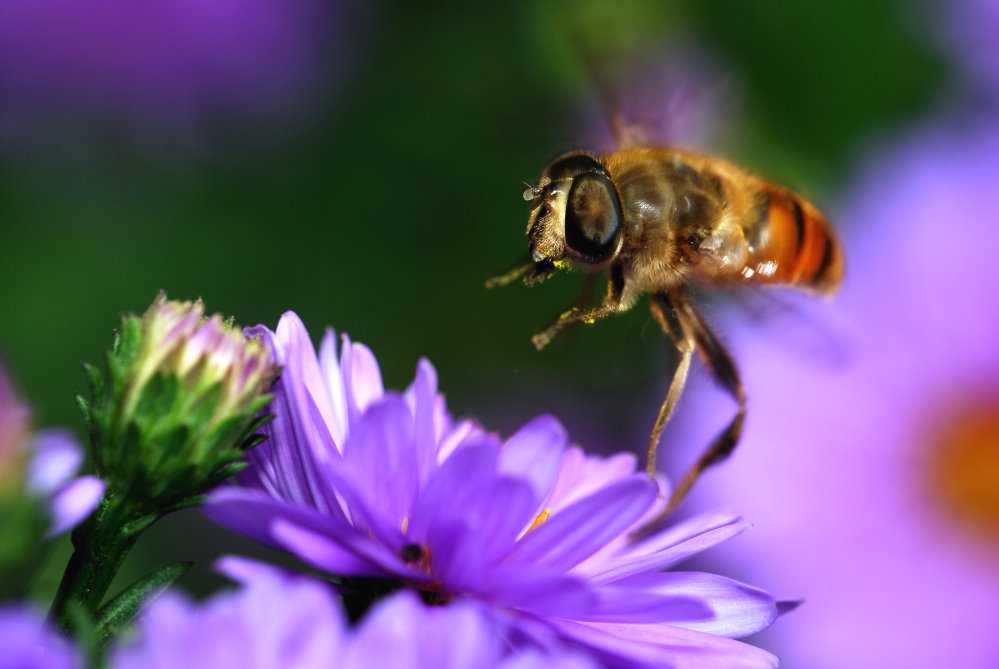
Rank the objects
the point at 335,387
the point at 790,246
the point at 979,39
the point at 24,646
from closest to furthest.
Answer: the point at 24,646 → the point at 335,387 → the point at 790,246 → the point at 979,39

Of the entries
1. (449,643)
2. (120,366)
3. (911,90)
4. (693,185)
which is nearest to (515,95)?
(911,90)

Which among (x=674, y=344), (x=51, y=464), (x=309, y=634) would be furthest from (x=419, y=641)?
(x=674, y=344)

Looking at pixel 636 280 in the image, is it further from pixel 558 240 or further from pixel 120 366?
pixel 120 366

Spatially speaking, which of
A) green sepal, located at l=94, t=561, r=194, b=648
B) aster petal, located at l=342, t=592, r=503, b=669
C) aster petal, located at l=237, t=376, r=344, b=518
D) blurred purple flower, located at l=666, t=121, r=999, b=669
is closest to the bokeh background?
blurred purple flower, located at l=666, t=121, r=999, b=669

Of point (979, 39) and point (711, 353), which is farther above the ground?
point (979, 39)

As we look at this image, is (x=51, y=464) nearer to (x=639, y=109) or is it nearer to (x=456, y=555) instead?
(x=456, y=555)

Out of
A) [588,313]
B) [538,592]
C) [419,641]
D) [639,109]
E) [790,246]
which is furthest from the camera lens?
[639,109]

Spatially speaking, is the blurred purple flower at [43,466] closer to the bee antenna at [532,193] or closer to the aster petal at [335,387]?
the aster petal at [335,387]

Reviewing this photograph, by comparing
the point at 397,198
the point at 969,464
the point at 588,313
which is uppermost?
the point at 397,198
